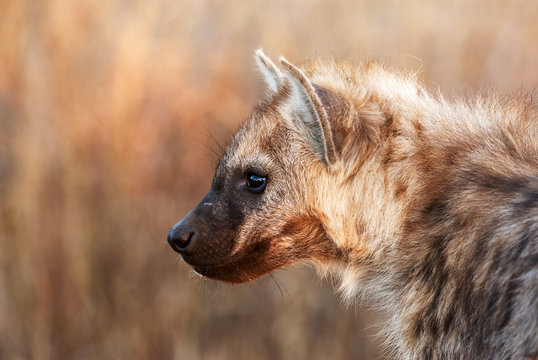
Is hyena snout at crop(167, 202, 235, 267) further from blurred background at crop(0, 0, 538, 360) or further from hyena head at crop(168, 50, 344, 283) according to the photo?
blurred background at crop(0, 0, 538, 360)

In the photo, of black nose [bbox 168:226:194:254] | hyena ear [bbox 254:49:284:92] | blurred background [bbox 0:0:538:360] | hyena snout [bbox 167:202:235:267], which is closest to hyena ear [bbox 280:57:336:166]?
hyena ear [bbox 254:49:284:92]

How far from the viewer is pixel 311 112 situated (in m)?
2.25

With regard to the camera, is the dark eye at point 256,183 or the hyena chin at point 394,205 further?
the dark eye at point 256,183

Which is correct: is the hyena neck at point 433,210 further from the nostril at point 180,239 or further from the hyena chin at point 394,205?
the nostril at point 180,239

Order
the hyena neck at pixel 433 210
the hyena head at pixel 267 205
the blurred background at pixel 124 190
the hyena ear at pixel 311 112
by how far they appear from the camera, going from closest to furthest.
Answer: the hyena neck at pixel 433 210, the hyena ear at pixel 311 112, the hyena head at pixel 267 205, the blurred background at pixel 124 190

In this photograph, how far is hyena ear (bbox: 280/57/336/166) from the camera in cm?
217

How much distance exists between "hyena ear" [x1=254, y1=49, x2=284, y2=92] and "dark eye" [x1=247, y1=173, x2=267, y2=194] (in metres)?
0.35

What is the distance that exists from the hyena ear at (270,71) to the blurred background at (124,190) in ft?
4.25

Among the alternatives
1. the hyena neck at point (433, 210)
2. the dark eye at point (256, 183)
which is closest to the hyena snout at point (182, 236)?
the dark eye at point (256, 183)

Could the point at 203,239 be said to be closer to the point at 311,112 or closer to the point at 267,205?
the point at 267,205

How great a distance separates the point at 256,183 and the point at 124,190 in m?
2.09

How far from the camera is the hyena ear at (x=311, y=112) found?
7.11 feet

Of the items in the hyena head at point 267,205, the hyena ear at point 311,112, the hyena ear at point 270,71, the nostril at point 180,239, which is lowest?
the nostril at point 180,239

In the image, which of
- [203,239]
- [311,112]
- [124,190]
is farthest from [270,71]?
[124,190]
